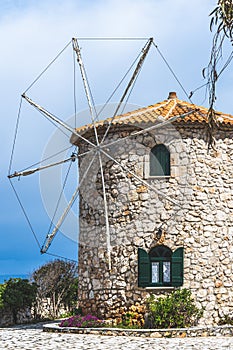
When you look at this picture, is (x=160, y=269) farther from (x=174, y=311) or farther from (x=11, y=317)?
(x=11, y=317)

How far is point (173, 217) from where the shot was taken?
18.5 meters

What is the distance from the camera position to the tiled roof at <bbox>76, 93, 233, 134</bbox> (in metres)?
18.7

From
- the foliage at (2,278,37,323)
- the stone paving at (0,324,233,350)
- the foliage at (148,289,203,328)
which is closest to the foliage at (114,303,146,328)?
the foliage at (148,289,203,328)

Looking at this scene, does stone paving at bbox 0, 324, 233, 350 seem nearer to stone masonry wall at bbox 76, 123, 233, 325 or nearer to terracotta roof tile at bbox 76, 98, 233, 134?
stone masonry wall at bbox 76, 123, 233, 325

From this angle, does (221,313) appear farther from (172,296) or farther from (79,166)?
(79,166)

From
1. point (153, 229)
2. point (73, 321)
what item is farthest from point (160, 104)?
point (73, 321)

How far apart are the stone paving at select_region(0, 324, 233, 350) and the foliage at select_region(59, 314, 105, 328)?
0.71 metres

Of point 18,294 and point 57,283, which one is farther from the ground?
point 57,283

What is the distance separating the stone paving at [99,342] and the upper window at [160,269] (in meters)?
1.93

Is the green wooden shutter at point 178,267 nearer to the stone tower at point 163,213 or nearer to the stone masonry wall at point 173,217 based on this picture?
the stone tower at point 163,213

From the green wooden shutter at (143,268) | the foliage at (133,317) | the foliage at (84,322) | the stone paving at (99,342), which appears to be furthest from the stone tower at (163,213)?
the stone paving at (99,342)

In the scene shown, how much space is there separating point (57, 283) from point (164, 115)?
848 centimetres

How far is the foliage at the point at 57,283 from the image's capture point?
2391cm

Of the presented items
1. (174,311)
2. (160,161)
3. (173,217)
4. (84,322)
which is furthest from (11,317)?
(160,161)
